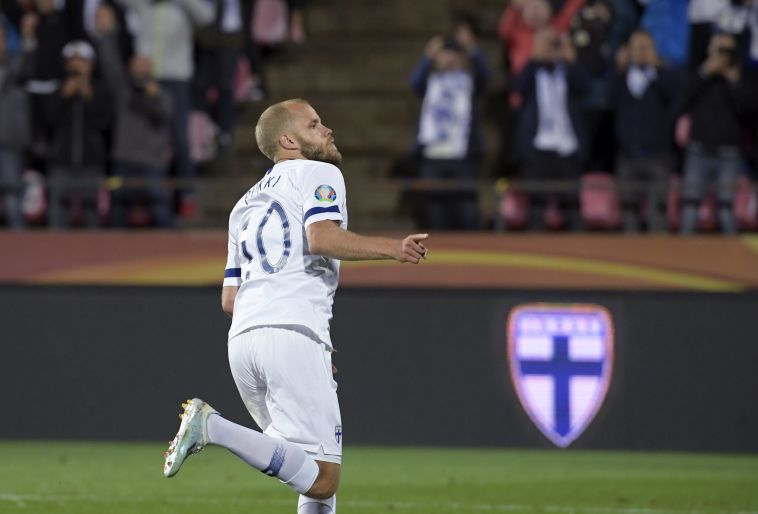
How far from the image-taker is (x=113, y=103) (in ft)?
42.4

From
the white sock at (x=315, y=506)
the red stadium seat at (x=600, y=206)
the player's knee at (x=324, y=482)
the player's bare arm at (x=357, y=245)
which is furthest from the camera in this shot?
the red stadium seat at (x=600, y=206)

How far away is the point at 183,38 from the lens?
13461mm

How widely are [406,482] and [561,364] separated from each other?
6.44 ft

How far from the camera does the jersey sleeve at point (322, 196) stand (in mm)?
5773

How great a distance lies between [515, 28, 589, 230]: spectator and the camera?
12492 millimetres

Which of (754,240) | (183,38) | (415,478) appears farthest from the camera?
(183,38)

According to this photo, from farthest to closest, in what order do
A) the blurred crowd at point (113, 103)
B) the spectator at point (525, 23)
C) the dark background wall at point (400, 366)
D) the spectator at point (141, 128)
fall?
the spectator at point (525, 23), the spectator at point (141, 128), the blurred crowd at point (113, 103), the dark background wall at point (400, 366)

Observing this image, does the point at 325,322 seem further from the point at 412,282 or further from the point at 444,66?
the point at 444,66

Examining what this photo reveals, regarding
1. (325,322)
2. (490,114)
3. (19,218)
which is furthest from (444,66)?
(325,322)

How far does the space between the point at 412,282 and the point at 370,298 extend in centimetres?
53

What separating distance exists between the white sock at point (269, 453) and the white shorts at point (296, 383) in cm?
8

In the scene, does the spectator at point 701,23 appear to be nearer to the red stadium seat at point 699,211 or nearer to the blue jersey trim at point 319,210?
the red stadium seat at point 699,211

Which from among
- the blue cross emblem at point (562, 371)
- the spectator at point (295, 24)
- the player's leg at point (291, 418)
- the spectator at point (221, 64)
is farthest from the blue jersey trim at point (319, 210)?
the spectator at point (295, 24)

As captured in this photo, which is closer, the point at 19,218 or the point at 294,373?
the point at 294,373
